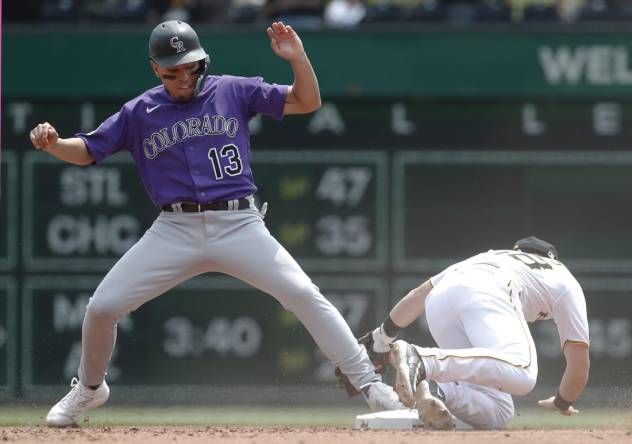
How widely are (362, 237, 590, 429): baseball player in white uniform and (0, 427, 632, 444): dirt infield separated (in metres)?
0.16

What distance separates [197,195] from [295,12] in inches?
148

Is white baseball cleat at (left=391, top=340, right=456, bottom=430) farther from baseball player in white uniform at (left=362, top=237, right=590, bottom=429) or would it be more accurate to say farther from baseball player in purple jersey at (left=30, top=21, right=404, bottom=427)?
baseball player in purple jersey at (left=30, top=21, right=404, bottom=427)

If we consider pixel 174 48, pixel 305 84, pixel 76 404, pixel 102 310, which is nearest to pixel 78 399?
pixel 76 404

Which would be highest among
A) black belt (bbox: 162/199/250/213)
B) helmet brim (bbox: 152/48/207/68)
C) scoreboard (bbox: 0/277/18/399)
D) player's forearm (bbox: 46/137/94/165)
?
helmet brim (bbox: 152/48/207/68)

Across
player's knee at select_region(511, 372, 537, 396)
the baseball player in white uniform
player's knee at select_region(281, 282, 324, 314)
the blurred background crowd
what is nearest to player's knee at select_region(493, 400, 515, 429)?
the baseball player in white uniform

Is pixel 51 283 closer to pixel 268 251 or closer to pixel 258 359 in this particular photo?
pixel 258 359

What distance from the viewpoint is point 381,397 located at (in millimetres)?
6359

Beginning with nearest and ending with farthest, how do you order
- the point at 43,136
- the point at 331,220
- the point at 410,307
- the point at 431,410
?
1. the point at 431,410
2. the point at 43,136
3. the point at 410,307
4. the point at 331,220

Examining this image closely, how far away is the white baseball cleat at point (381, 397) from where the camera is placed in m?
6.35

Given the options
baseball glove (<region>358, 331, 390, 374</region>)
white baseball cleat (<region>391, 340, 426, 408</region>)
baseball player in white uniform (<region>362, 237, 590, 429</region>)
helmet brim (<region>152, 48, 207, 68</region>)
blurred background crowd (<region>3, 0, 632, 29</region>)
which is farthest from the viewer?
blurred background crowd (<region>3, 0, 632, 29</region>)

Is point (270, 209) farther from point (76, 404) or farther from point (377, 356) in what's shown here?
point (76, 404)

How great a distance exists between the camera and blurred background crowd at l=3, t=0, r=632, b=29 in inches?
377

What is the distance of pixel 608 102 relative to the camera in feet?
30.6

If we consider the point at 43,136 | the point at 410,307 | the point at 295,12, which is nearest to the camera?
the point at 43,136
